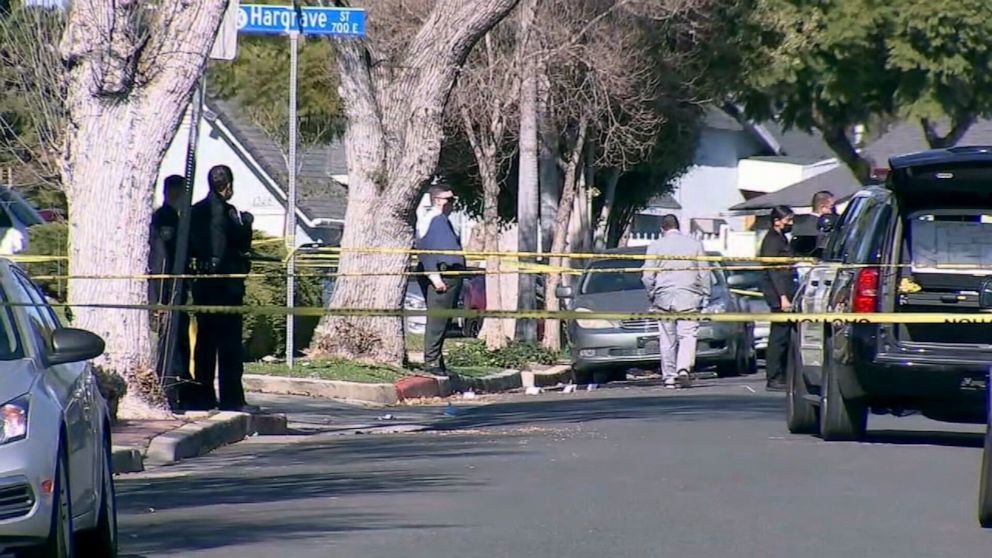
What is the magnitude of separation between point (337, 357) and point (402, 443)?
22.6 feet

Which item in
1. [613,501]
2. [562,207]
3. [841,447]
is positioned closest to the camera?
[613,501]

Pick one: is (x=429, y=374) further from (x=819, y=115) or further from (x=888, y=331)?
(x=819, y=115)

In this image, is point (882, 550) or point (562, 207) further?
point (562, 207)

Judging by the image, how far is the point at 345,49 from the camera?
2075 cm

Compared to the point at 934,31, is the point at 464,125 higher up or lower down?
lower down

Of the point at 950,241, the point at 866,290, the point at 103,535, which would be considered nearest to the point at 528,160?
the point at 950,241

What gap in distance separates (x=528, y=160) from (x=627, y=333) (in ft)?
11.7

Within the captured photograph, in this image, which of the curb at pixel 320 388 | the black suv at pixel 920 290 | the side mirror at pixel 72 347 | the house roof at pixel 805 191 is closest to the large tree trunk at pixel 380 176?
the curb at pixel 320 388

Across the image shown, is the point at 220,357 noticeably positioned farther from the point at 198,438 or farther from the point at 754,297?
the point at 754,297

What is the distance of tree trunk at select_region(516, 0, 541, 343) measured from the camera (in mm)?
25359

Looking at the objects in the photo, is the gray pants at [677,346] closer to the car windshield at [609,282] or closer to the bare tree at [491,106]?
the car windshield at [609,282]

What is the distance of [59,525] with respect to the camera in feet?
23.8

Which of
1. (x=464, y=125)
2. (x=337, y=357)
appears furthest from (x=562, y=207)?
(x=337, y=357)

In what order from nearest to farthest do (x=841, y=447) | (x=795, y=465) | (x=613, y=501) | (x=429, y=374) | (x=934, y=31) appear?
(x=613, y=501), (x=795, y=465), (x=841, y=447), (x=429, y=374), (x=934, y=31)
